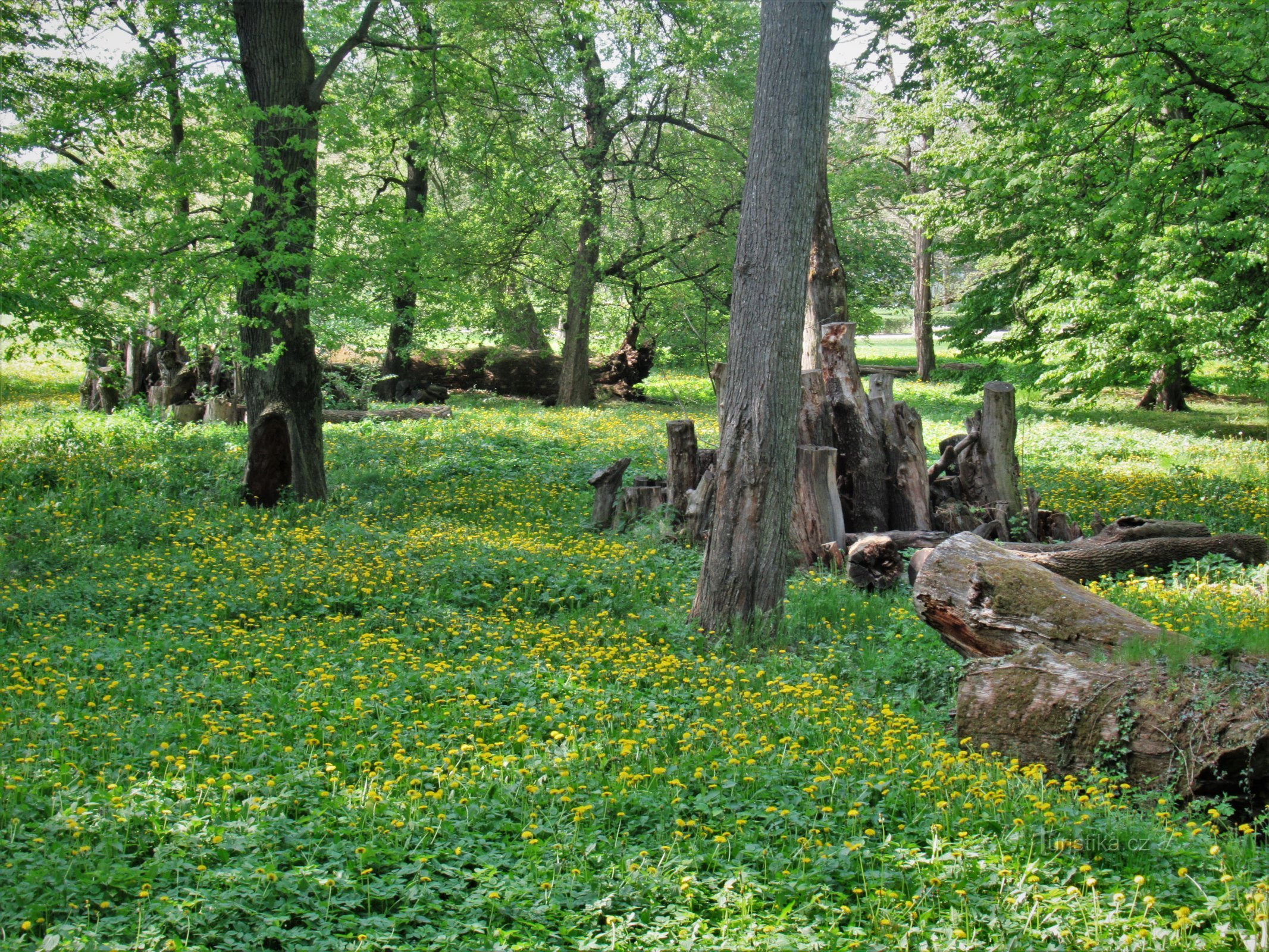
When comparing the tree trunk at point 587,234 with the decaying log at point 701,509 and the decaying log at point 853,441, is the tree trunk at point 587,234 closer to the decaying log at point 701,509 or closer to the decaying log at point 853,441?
the decaying log at point 853,441

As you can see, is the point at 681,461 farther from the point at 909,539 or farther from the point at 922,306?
the point at 922,306

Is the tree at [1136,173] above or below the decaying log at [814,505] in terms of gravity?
above

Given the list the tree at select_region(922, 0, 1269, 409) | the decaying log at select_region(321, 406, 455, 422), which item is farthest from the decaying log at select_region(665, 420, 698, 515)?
the decaying log at select_region(321, 406, 455, 422)

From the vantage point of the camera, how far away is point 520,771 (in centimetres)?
476

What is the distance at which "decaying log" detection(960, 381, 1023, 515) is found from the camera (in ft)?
36.3

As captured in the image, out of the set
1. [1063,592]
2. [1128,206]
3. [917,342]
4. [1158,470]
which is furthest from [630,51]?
[1063,592]

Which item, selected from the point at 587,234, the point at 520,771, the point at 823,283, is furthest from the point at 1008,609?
the point at 587,234

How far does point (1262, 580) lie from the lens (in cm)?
856

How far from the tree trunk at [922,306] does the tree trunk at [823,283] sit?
1415 centimetres

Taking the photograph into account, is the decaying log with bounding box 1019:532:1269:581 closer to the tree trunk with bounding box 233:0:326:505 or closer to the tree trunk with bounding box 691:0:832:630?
the tree trunk with bounding box 691:0:832:630

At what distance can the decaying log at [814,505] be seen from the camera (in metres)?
10.1

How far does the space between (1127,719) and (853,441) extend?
627 centimetres

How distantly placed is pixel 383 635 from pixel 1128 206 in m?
11.5

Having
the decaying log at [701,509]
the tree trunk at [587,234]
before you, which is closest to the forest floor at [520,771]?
the decaying log at [701,509]
